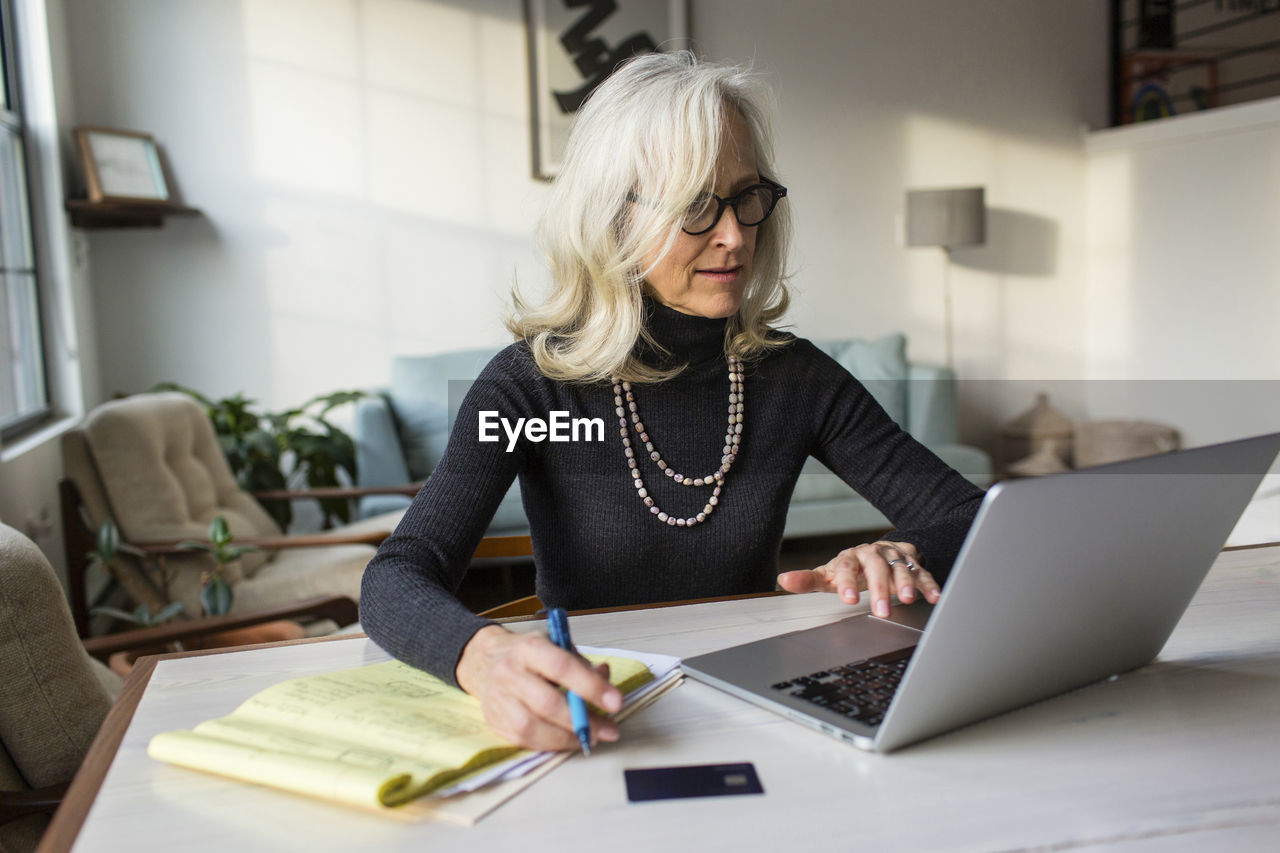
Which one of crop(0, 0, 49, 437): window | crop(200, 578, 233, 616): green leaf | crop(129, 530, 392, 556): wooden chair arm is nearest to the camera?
crop(200, 578, 233, 616): green leaf

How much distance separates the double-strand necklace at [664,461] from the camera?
133 centimetres

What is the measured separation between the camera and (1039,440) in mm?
4840

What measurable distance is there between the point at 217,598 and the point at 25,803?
1.24 m

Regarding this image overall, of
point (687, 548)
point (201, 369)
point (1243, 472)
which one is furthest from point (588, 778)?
point (201, 369)

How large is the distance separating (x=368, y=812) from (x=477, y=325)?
155 inches

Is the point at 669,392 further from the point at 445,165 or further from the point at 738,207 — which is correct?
the point at 445,165

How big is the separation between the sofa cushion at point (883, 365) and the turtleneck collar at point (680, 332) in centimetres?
308

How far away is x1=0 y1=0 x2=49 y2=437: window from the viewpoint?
319 centimetres

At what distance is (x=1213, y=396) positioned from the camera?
444 cm

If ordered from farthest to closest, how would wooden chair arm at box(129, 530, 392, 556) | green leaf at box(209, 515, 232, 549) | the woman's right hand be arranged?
wooden chair arm at box(129, 530, 392, 556) → green leaf at box(209, 515, 232, 549) → the woman's right hand

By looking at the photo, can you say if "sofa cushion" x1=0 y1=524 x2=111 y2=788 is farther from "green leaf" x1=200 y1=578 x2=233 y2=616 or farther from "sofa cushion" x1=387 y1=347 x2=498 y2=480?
"sofa cushion" x1=387 y1=347 x2=498 y2=480

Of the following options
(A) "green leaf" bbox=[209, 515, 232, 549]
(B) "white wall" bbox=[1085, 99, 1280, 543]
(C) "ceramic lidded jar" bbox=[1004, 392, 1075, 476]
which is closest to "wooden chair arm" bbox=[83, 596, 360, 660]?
(A) "green leaf" bbox=[209, 515, 232, 549]

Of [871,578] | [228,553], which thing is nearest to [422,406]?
[228,553]

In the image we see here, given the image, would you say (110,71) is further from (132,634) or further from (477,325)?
(132,634)
